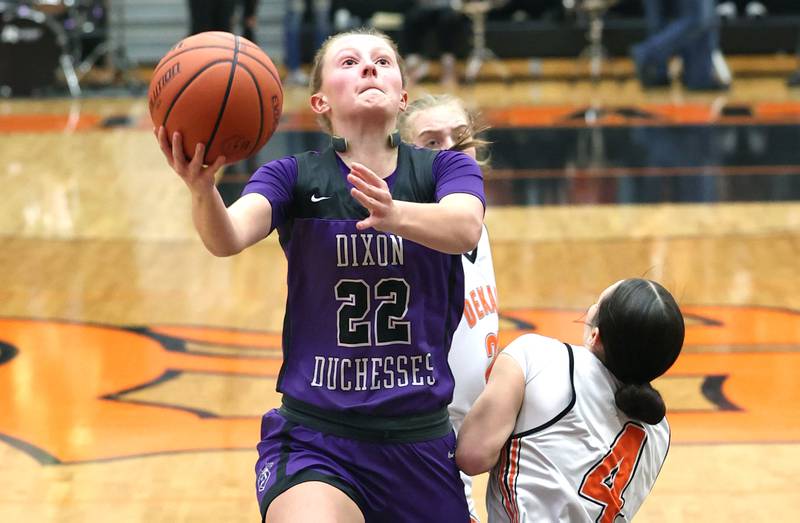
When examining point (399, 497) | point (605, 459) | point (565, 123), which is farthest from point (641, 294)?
point (565, 123)

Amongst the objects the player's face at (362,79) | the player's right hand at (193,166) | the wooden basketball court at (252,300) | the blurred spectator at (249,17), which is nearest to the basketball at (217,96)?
the player's right hand at (193,166)

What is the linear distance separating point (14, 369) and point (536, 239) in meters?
3.25

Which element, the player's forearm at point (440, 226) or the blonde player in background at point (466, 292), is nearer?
the player's forearm at point (440, 226)

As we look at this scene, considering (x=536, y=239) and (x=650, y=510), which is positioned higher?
(x=650, y=510)

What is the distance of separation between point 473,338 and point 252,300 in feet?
10.6

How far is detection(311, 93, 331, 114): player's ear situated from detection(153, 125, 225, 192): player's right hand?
0.44 m

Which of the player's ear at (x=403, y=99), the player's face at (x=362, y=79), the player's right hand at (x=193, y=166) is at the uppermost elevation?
the player's face at (x=362, y=79)

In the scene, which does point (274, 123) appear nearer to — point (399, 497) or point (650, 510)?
point (399, 497)

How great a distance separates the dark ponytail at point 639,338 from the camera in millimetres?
2664

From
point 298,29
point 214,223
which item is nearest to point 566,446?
point 214,223

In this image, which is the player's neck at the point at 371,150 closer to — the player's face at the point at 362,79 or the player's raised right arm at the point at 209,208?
the player's face at the point at 362,79

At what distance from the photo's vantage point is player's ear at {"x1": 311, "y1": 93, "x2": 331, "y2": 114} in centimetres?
288

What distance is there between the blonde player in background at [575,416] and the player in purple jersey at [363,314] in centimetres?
13

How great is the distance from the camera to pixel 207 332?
5852mm
